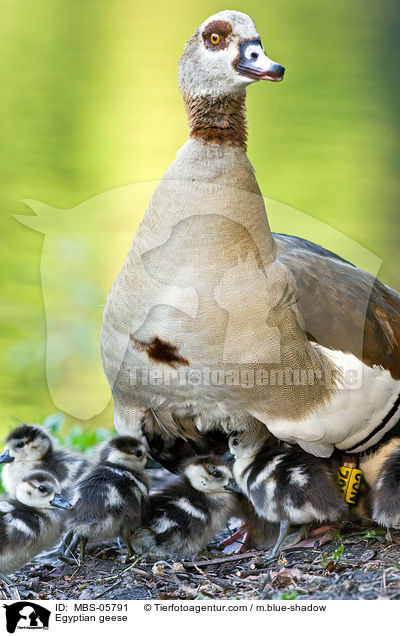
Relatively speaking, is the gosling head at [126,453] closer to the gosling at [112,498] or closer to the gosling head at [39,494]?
the gosling at [112,498]

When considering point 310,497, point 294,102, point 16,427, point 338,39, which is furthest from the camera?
point 294,102

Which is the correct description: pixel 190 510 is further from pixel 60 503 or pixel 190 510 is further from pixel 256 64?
pixel 256 64

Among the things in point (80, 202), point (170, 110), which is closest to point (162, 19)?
point (170, 110)

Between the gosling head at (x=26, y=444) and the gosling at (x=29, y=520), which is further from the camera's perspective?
the gosling head at (x=26, y=444)

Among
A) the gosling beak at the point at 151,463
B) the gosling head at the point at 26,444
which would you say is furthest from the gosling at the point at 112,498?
the gosling head at the point at 26,444

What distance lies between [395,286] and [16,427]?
4.24 ft

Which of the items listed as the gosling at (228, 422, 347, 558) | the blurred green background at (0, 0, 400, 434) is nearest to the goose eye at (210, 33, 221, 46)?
the blurred green background at (0, 0, 400, 434)

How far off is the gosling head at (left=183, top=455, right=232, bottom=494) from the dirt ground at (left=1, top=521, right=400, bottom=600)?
0.16 meters

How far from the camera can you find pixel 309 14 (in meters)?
2.20

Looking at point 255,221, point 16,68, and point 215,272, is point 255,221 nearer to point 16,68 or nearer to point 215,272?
point 215,272

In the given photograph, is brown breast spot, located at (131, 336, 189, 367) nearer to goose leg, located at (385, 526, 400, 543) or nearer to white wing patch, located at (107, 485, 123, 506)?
white wing patch, located at (107, 485, 123, 506)

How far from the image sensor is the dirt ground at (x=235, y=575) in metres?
1.64

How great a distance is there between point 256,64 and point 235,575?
1.10 meters

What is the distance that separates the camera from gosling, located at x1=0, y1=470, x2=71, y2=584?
176 centimetres
